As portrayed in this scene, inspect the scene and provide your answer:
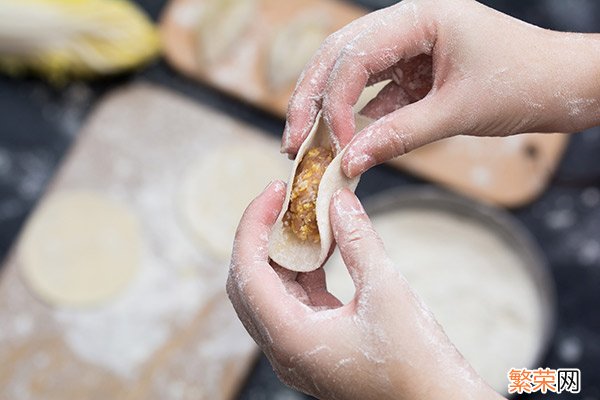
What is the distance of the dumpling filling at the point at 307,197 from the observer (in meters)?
1.04

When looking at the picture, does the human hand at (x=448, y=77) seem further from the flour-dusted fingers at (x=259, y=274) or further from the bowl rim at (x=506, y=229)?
the bowl rim at (x=506, y=229)

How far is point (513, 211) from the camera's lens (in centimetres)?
173

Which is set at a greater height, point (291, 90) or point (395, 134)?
point (395, 134)

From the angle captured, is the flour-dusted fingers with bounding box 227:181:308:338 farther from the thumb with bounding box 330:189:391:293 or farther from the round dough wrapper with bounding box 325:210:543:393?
the round dough wrapper with bounding box 325:210:543:393

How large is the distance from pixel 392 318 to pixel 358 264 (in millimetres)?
82

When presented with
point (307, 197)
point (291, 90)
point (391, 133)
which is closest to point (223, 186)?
point (291, 90)

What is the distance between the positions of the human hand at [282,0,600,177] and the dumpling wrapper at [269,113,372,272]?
0.8 inches

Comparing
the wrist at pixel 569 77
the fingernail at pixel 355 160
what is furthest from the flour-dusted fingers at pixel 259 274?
the wrist at pixel 569 77

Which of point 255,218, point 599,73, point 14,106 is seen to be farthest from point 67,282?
point 599,73

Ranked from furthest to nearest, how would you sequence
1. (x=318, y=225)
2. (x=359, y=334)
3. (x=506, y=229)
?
(x=506, y=229) → (x=318, y=225) → (x=359, y=334)

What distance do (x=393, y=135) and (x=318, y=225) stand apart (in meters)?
0.16

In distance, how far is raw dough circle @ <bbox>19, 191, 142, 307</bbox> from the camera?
1.65m

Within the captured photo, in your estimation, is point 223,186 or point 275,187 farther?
point 223,186

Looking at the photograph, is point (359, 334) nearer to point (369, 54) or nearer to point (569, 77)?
point (369, 54)
